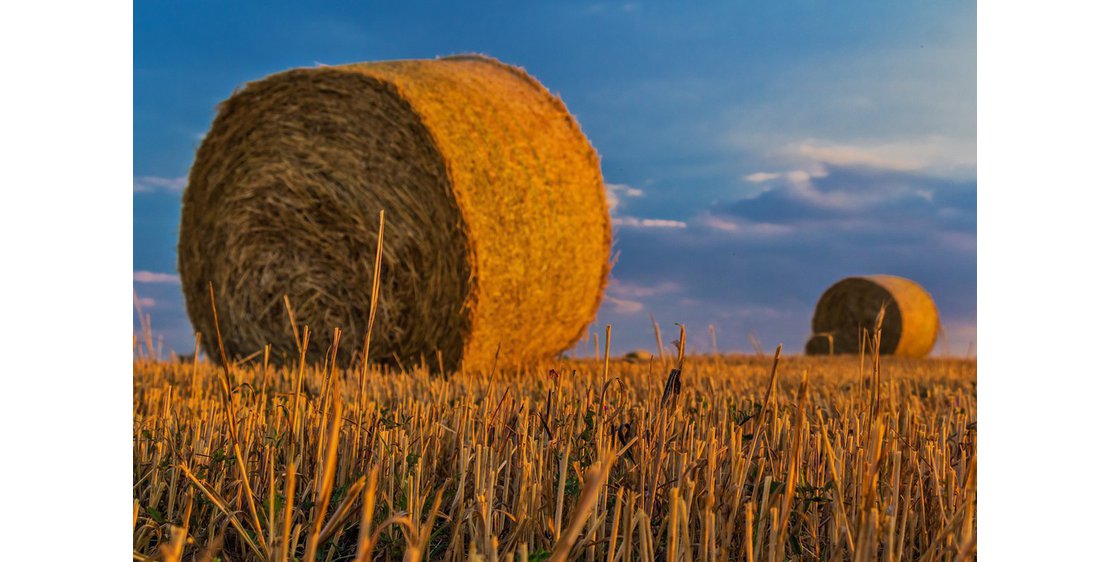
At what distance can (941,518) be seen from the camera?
145cm

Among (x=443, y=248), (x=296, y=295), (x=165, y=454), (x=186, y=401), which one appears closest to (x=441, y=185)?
(x=443, y=248)

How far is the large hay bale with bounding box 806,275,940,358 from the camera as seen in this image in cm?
1045

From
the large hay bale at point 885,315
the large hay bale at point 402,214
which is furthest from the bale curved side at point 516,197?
the large hay bale at point 885,315

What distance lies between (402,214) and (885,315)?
7889 millimetres

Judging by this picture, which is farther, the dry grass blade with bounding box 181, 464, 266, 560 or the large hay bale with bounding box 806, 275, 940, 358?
the large hay bale with bounding box 806, 275, 940, 358

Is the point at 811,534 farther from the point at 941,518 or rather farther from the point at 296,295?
the point at 296,295

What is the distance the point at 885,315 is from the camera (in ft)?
35.2

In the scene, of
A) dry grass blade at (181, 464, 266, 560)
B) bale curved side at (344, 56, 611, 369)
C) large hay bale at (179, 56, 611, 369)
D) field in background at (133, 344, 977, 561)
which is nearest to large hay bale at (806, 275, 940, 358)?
bale curved side at (344, 56, 611, 369)

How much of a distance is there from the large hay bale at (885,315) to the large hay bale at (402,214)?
6123 millimetres

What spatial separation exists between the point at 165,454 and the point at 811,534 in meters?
1.33

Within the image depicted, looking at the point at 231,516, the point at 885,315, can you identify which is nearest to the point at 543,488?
the point at 231,516

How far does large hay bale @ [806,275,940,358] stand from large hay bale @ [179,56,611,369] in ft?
20.1

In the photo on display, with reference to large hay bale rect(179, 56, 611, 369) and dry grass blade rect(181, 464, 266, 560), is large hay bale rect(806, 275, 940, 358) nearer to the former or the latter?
large hay bale rect(179, 56, 611, 369)
